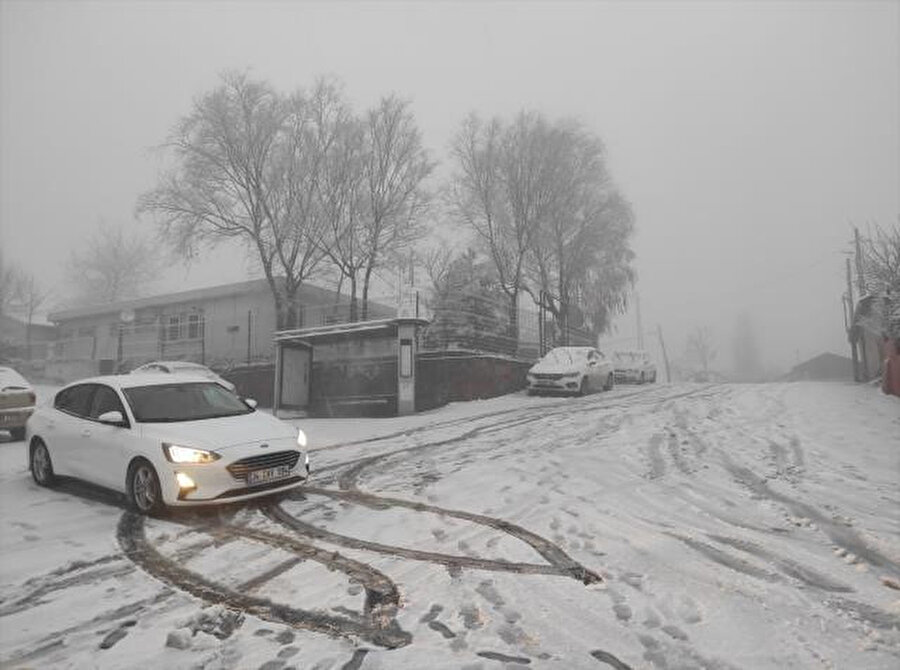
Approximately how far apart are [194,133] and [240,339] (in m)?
9.03

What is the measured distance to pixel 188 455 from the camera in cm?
614

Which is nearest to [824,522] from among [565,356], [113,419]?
[113,419]

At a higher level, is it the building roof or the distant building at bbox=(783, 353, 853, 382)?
the building roof

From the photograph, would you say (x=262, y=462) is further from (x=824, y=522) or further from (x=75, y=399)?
(x=824, y=522)

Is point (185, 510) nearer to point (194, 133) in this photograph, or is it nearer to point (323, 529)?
point (323, 529)

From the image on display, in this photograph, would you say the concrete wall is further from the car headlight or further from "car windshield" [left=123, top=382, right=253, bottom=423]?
the car headlight

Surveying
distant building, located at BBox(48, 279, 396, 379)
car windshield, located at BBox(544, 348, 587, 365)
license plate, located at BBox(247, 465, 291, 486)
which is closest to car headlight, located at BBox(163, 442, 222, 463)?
license plate, located at BBox(247, 465, 291, 486)

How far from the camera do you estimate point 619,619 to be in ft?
11.9

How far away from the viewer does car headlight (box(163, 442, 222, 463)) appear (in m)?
6.11

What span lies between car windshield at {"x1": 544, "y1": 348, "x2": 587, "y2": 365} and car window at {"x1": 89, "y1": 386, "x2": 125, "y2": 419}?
14.5 metres

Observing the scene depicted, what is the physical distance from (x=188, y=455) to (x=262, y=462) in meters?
0.73

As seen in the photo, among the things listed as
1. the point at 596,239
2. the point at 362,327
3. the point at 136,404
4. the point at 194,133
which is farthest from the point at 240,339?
the point at 136,404

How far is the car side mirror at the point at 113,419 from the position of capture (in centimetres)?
681

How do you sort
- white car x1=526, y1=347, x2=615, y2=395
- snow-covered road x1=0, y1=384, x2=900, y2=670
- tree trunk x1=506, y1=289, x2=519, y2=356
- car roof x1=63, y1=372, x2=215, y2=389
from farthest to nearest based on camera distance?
tree trunk x1=506, y1=289, x2=519, y2=356 → white car x1=526, y1=347, x2=615, y2=395 → car roof x1=63, y1=372, x2=215, y2=389 → snow-covered road x1=0, y1=384, x2=900, y2=670
